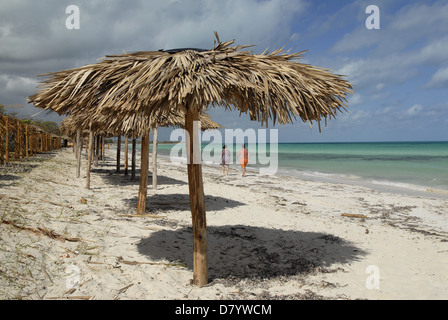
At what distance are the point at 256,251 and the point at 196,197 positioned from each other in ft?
6.08

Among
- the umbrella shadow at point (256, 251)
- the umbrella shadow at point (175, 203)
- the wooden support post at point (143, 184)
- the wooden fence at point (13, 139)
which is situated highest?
the wooden fence at point (13, 139)

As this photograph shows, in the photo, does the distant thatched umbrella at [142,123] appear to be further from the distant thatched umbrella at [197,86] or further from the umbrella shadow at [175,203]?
the distant thatched umbrella at [197,86]

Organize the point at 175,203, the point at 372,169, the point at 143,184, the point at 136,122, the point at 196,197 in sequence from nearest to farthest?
the point at 196,197 → the point at 143,184 → the point at 136,122 → the point at 175,203 → the point at 372,169

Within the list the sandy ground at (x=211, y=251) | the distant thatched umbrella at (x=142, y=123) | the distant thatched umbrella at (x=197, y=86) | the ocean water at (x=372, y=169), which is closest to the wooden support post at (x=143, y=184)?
the distant thatched umbrella at (x=142, y=123)

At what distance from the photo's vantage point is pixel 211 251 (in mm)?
4891

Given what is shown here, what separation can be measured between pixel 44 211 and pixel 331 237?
198 inches

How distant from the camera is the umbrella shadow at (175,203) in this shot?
7.52 meters

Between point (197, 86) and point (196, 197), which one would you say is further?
point (196, 197)

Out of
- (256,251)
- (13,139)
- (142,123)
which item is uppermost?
(142,123)

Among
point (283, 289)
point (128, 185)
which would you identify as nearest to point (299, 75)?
point (283, 289)

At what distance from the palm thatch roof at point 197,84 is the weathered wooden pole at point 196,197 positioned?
0.90 feet

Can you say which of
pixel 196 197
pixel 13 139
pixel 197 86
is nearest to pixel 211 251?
pixel 196 197

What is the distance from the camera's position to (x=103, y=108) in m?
3.13

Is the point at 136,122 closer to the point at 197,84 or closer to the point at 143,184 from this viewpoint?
the point at 143,184
